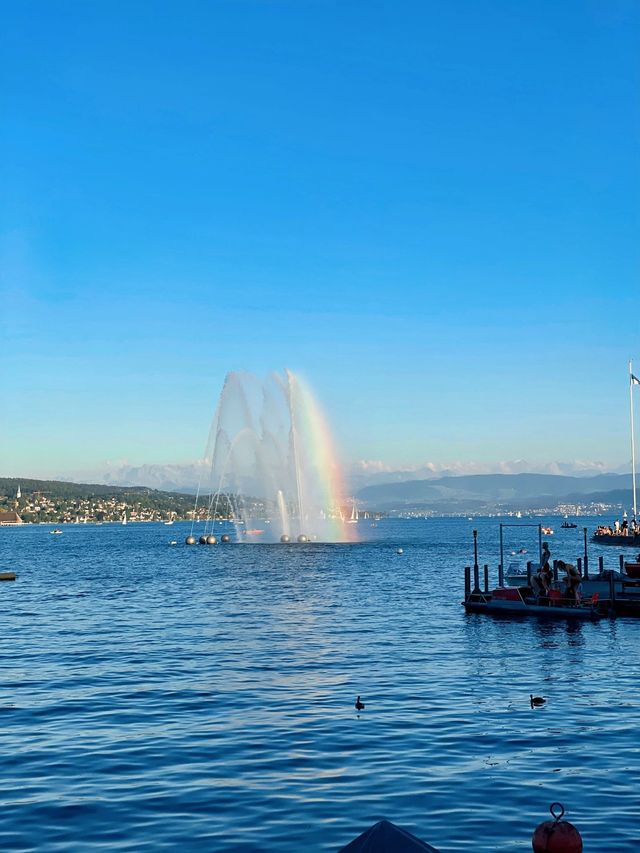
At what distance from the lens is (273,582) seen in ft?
284

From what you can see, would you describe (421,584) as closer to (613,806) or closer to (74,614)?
(74,614)

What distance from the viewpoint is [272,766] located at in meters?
22.5

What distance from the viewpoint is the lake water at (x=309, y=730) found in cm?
1847

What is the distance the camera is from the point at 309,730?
2636cm

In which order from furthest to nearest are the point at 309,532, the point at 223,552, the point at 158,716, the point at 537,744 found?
the point at 309,532 < the point at 223,552 < the point at 158,716 < the point at 537,744

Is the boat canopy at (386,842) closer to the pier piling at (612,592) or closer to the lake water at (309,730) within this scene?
the lake water at (309,730)

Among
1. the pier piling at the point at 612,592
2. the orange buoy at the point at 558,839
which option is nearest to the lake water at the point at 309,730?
the pier piling at the point at 612,592

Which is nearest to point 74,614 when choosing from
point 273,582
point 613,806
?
point 273,582

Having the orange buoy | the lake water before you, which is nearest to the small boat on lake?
the lake water

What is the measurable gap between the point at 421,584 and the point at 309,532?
87.0 m

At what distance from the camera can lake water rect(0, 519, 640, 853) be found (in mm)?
18469

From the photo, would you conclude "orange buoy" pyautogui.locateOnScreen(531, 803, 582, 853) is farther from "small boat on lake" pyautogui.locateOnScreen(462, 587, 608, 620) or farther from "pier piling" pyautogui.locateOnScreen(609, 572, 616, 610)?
"pier piling" pyautogui.locateOnScreen(609, 572, 616, 610)

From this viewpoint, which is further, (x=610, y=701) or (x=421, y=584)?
(x=421, y=584)

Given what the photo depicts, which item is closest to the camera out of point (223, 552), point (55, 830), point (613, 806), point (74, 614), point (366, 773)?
point (55, 830)
